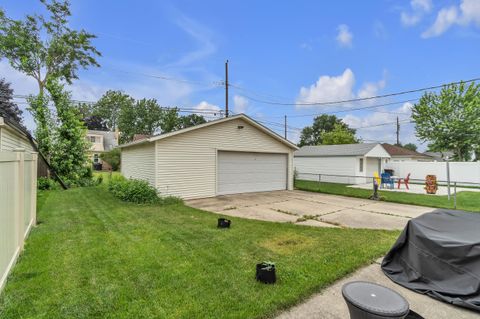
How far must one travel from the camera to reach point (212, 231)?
5492mm

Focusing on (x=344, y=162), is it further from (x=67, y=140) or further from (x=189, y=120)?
(x=189, y=120)

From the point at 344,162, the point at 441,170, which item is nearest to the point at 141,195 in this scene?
the point at 344,162

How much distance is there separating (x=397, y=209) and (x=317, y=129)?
40.9 metres

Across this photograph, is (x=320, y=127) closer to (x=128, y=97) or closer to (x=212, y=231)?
(x=128, y=97)

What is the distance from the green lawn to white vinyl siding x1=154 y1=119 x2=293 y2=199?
3.60m

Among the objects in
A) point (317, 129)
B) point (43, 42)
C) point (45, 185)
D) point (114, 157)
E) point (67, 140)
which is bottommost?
point (45, 185)

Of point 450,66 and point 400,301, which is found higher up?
point 450,66

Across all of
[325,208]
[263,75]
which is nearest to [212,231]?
[325,208]

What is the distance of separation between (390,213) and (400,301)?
23.0ft

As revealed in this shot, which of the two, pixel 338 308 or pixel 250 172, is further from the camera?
pixel 250 172

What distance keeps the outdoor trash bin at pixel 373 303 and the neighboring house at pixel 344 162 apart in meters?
14.6

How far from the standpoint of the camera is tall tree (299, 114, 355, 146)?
153 feet

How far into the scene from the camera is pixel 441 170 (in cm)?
1906

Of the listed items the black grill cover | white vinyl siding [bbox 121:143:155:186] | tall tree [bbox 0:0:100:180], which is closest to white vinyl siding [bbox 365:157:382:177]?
white vinyl siding [bbox 121:143:155:186]
